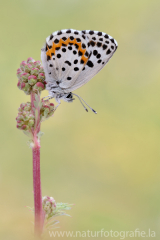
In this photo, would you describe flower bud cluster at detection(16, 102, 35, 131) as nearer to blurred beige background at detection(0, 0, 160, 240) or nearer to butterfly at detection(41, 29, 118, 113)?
butterfly at detection(41, 29, 118, 113)

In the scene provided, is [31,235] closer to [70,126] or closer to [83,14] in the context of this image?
[70,126]

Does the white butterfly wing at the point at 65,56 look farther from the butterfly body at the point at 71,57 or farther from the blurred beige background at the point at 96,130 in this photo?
the blurred beige background at the point at 96,130

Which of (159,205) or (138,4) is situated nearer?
(159,205)

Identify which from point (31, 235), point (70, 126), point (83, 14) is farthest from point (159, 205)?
point (83, 14)

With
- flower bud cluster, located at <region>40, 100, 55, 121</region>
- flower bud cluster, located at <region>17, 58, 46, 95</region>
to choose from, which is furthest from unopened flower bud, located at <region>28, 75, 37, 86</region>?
flower bud cluster, located at <region>40, 100, 55, 121</region>

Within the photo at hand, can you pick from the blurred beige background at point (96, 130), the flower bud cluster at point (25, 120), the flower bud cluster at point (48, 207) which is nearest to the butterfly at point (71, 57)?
the flower bud cluster at point (25, 120)

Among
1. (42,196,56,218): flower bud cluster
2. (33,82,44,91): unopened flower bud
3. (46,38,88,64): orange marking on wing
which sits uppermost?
(46,38,88,64): orange marking on wing
